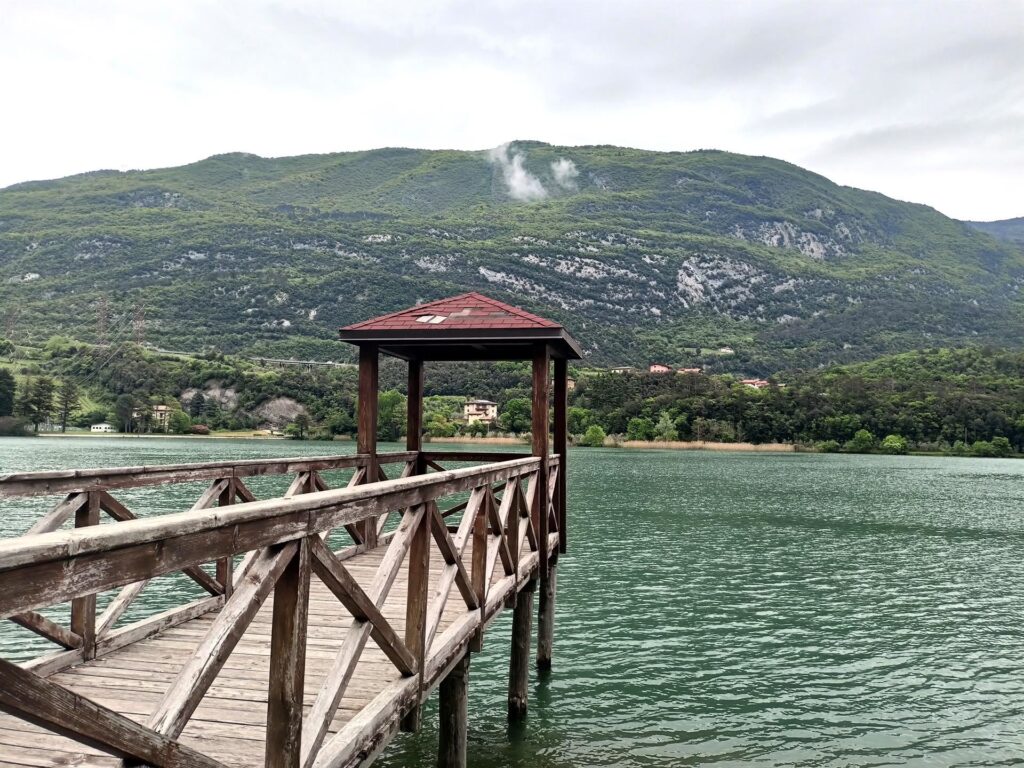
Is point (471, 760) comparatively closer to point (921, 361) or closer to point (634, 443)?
point (634, 443)

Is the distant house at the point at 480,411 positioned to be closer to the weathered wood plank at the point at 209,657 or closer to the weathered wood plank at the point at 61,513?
the weathered wood plank at the point at 61,513

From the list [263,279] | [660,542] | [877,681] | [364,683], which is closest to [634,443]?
[660,542]

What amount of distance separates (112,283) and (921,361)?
521 ft

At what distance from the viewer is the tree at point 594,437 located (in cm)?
9106

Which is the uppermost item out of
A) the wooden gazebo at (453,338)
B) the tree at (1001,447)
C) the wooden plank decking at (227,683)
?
the wooden gazebo at (453,338)

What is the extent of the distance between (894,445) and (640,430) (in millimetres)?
27051

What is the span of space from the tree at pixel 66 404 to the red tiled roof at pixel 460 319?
9899 centimetres

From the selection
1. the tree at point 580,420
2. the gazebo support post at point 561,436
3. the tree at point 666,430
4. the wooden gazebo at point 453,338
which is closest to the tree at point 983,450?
the tree at point 666,430

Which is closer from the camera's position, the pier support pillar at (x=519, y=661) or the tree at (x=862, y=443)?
the pier support pillar at (x=519, y=661)

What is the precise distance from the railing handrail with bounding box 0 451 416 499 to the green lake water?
3.12 meters

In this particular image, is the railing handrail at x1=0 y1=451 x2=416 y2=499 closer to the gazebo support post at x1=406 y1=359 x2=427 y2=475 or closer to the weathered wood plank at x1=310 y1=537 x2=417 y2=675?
the weathered wood plank at x1=310 y1=537 x2=417 y2=675

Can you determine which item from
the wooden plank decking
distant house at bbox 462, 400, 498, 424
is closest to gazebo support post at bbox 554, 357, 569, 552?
the wooden plank decking

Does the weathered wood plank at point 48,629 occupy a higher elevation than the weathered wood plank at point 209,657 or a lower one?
lower

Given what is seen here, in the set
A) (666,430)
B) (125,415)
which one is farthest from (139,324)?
(666,430)
